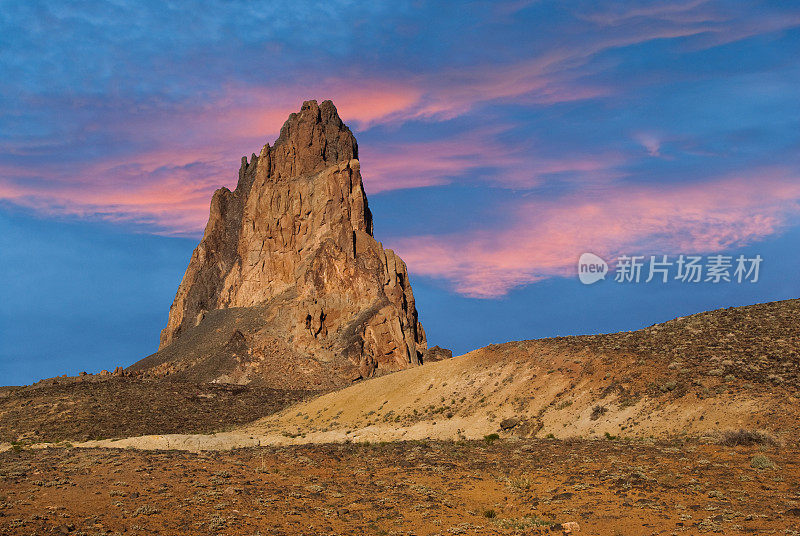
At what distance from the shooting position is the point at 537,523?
67.0 ft

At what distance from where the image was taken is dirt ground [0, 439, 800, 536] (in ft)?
66.8

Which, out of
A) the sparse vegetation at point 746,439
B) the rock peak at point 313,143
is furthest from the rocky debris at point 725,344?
the rock peak at point 313,143

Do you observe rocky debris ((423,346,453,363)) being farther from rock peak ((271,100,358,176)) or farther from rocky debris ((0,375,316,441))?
rock peak ((271,100,358,176))

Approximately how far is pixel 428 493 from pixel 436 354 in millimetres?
85924

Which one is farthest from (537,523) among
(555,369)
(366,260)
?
(366,260)

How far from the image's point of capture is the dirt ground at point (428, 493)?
2036 centimetres

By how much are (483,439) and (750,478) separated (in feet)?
58.0

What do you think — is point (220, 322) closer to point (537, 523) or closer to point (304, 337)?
point (304, 337)

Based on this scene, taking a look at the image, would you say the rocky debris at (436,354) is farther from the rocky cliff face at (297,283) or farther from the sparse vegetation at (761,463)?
the sparse vegetation at (761,463)

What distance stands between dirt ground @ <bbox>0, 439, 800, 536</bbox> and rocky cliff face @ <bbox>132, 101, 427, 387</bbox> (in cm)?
6839

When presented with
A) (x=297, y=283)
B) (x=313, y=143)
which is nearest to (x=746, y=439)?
(x=297, y=283)

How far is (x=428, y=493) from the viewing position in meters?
24.6

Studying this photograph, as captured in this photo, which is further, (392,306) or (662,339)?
(392,306)

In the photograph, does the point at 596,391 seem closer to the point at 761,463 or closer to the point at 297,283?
the point at 761,463
